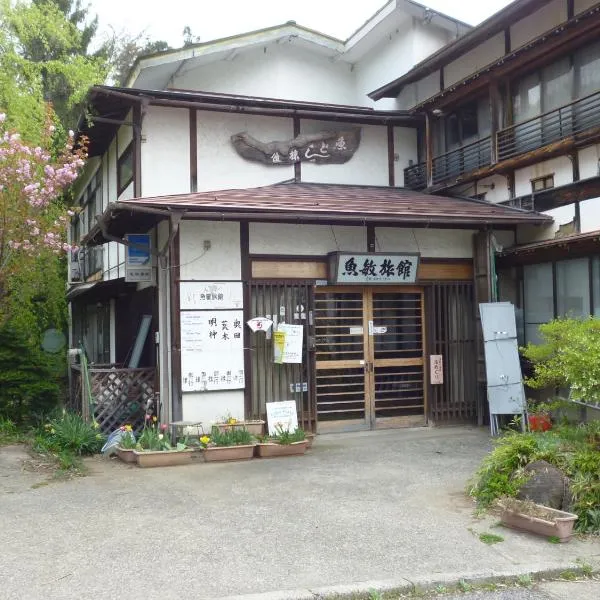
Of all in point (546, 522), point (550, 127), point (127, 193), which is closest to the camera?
point (546, 522)

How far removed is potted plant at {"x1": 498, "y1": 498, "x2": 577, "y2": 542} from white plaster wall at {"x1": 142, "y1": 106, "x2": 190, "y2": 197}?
313 inches

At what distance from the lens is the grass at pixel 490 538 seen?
5.72m

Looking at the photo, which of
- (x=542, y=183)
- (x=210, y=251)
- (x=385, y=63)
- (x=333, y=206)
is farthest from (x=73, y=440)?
(x=385, y=63)

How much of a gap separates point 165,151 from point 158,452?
5.49 metres

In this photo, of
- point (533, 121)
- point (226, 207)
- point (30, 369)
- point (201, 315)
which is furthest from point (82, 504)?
point (533, 121)

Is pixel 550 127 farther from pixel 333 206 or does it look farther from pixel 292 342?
pixel 292 342

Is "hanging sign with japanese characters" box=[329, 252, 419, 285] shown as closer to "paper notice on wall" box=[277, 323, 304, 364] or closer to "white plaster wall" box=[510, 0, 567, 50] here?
"paper notice on wall" box=[277, 323, 304, 364]

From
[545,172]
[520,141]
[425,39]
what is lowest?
[545,172]

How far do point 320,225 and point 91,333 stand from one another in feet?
34.8

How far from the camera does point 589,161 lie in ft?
32.2

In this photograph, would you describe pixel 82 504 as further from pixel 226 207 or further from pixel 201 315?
pixel 226 207

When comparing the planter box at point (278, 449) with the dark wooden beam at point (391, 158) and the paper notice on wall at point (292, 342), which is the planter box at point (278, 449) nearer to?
the paper notice on wall at point (292, 342)

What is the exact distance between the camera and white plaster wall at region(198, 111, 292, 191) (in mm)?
11961

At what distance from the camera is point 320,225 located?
10812 millimetres
